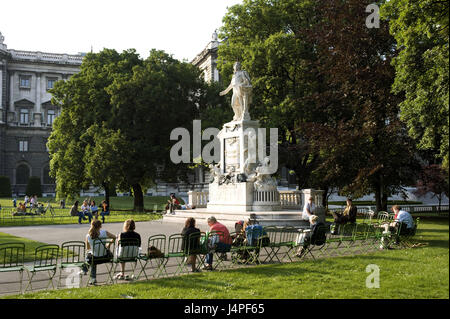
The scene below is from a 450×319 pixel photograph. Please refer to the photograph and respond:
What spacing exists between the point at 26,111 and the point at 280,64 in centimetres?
5924

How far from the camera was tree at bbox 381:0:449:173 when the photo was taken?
13994mm

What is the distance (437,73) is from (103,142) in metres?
23.7

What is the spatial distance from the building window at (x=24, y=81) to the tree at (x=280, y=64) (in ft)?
179

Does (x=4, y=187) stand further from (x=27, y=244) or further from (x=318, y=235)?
(x=318, y=235)

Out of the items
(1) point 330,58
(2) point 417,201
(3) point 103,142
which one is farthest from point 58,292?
(2) point 417,201

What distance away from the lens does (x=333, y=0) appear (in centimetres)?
2617

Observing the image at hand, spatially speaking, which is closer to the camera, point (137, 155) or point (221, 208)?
point (221, 208)

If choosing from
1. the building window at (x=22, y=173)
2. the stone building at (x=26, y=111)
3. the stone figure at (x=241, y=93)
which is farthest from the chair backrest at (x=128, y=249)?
the building window at (x=22, y=173)

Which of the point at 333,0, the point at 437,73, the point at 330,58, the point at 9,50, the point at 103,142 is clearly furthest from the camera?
the point at 9,50

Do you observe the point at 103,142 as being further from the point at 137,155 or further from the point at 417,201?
the point at 417,201

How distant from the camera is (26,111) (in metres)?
74.3

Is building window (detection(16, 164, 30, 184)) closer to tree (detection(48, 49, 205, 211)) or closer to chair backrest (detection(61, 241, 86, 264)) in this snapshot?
tree (detection(48, 49, 205, 211))

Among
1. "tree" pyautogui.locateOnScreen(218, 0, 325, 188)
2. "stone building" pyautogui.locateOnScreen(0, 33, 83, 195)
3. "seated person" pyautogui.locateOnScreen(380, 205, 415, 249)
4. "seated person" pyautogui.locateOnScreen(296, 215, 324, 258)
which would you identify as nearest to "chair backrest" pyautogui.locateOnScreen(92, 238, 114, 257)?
"seated person" pyautogui.locateOnScreen(296, 215, 324, 258)

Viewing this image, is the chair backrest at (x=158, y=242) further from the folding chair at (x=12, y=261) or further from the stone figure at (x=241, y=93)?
the stone figure at (x=241, y=93)
